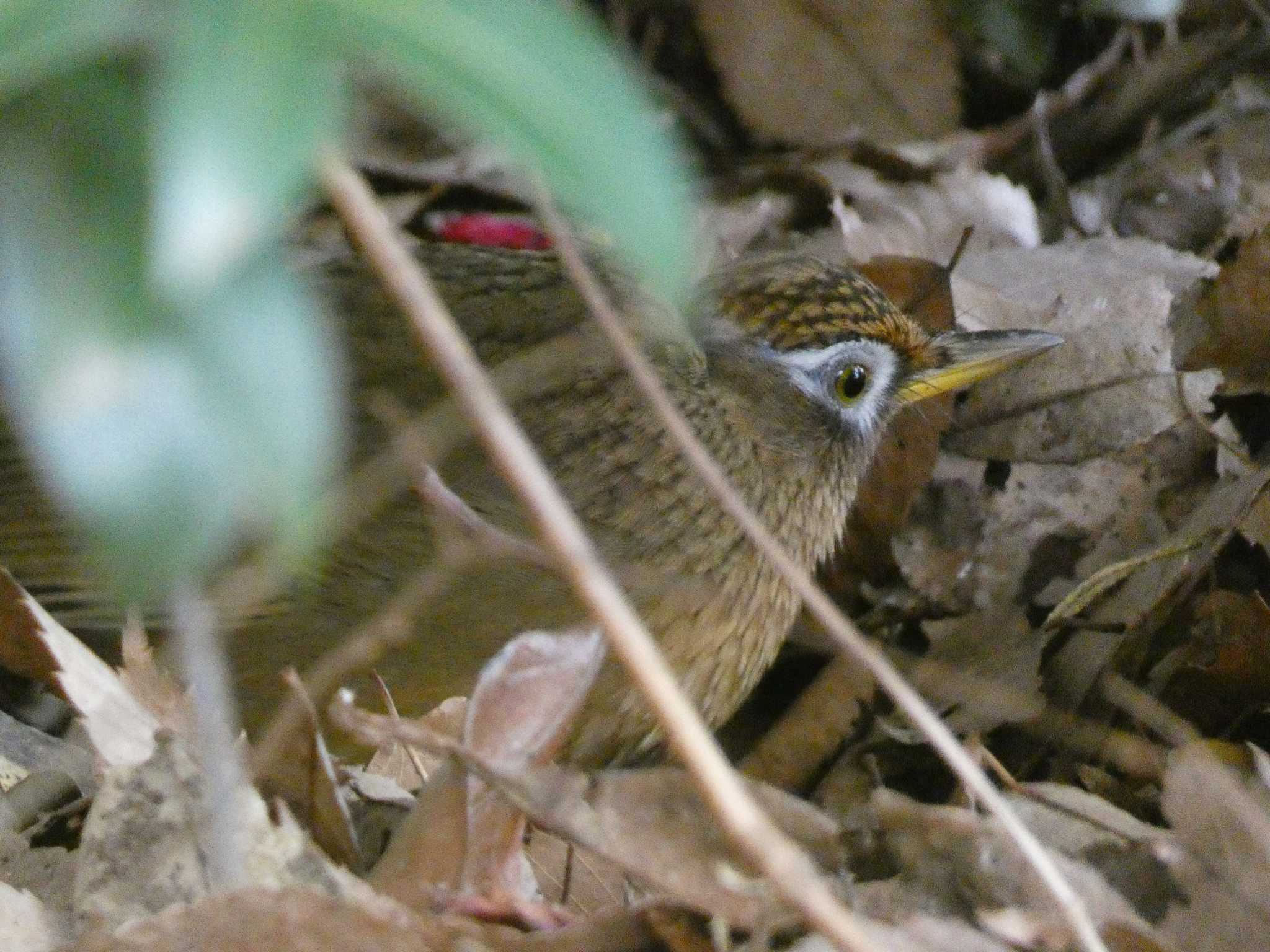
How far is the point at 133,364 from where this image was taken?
116 cm

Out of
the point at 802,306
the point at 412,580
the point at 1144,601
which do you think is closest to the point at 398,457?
the point at 412,580

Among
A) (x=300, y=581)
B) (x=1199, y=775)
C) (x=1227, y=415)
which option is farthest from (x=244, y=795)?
(x=1227, y=415)

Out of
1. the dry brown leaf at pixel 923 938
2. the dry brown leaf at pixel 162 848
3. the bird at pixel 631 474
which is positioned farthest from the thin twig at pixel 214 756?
the dry brown leaf at pixel 923 938

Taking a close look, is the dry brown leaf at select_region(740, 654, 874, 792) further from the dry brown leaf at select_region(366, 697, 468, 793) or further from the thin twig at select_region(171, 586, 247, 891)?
the thin twig at select_region(171, 586, 247, 891)

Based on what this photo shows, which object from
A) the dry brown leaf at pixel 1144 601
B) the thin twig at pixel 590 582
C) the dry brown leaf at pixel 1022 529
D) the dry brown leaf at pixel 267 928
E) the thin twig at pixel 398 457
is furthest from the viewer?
the dry brown leaf at pixel 1022 529

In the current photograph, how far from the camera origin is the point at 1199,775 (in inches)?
85.1

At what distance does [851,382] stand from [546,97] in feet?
6.73

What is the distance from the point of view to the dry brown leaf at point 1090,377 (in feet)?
11.1

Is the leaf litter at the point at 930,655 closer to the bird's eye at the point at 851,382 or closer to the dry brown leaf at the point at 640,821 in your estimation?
the dry brown leaf at the point at 640,821

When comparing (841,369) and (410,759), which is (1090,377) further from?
(410,759)

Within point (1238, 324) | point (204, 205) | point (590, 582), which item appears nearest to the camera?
point (204, 205)

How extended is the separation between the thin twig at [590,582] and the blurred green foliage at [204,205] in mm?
114

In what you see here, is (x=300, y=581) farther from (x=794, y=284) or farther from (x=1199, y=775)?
(x=1199, y=775)

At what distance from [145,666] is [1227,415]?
209 cm
